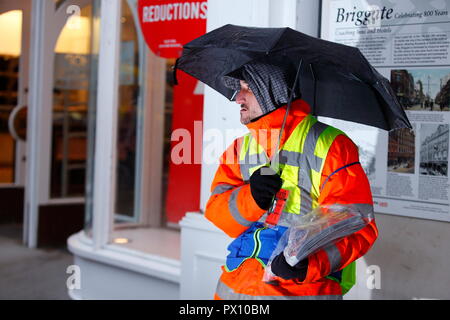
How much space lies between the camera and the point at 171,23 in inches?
180

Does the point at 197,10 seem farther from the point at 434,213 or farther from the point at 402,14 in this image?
the point at 434,213

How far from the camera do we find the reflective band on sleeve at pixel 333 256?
2.07 meters

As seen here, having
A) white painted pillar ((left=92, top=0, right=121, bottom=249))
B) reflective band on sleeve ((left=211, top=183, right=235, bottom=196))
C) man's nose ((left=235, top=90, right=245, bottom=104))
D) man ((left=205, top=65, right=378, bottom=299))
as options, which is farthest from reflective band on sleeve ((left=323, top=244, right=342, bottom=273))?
white painted pillar ((left=92, top=0, right=121, bottom=249))

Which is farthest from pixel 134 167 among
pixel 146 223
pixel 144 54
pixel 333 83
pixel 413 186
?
pixel 333 83

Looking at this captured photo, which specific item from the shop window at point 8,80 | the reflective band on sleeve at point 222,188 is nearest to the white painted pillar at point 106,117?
the reflective band on sleeve at point 222,188

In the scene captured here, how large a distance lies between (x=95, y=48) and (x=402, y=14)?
8.68 ft

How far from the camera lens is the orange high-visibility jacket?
211 cm

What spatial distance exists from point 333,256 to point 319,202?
203mm

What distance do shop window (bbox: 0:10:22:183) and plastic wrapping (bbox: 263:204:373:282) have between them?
19.0 feet

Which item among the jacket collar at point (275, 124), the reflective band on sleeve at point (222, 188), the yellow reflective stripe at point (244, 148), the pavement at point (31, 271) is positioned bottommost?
the pavement at point (31, 271)

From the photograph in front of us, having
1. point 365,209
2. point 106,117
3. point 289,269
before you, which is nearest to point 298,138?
point 365,209

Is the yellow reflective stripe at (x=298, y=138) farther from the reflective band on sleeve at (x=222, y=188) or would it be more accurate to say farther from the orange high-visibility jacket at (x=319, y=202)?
the reflective band on sleeve at (x=222, y=188)

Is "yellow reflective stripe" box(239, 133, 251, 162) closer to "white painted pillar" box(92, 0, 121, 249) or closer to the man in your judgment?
the man

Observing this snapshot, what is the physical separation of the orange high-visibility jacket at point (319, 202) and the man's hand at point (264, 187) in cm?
3
